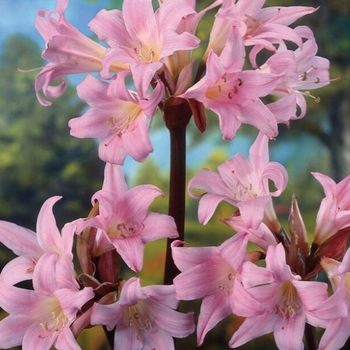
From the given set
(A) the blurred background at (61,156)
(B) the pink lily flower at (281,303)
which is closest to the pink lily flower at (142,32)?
(B) the pink lily flower at (281,303)

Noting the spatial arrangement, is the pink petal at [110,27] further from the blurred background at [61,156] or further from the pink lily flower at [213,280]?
the blurred background at [61,156]

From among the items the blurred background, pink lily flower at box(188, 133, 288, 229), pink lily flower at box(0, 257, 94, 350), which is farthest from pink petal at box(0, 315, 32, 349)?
the blurred background

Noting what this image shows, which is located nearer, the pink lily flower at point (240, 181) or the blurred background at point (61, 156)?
the pink lily flower at point (240, 181)

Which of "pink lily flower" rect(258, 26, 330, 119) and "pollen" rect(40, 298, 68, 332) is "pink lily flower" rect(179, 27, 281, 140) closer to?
"pink lily flower" rect(258, 26, 330, 119)

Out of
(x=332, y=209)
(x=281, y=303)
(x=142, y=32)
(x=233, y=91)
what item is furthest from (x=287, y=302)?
(x=142, y=32)

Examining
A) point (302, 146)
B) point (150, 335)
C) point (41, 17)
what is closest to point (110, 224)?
point (150, 335)
